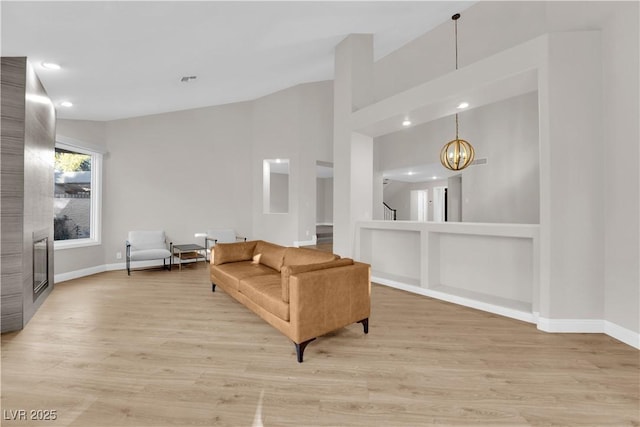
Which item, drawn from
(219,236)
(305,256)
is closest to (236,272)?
(305,256)

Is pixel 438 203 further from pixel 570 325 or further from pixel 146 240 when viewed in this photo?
pixel 146 240

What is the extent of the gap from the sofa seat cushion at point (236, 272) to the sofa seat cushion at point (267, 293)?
0.11 m

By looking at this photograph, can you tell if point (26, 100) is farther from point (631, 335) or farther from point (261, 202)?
point (631, 335)

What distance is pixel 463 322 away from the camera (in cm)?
305

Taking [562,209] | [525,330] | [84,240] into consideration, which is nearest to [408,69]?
[562,209]

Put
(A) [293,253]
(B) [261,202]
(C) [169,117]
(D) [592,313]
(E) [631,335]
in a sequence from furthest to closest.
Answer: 1. (B) [261,202]
2. (C) [169,117]
3. (A) [293,253]
4. (D) [592,313]
5. (E) [631,335]

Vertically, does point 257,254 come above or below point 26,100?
below

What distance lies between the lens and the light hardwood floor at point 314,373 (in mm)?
1659

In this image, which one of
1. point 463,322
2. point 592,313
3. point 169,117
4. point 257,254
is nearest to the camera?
point 592,313

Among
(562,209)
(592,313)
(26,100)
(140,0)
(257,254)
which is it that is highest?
(140,0)

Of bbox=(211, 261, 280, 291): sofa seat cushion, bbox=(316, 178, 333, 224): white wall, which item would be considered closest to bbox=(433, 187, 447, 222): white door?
bbox=(316, 178, 333, 224): white wall

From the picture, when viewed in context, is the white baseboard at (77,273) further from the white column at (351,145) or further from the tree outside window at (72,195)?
the white column at (351,145)

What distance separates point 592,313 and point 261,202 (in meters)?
5.66

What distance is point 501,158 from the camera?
18.2 feet
